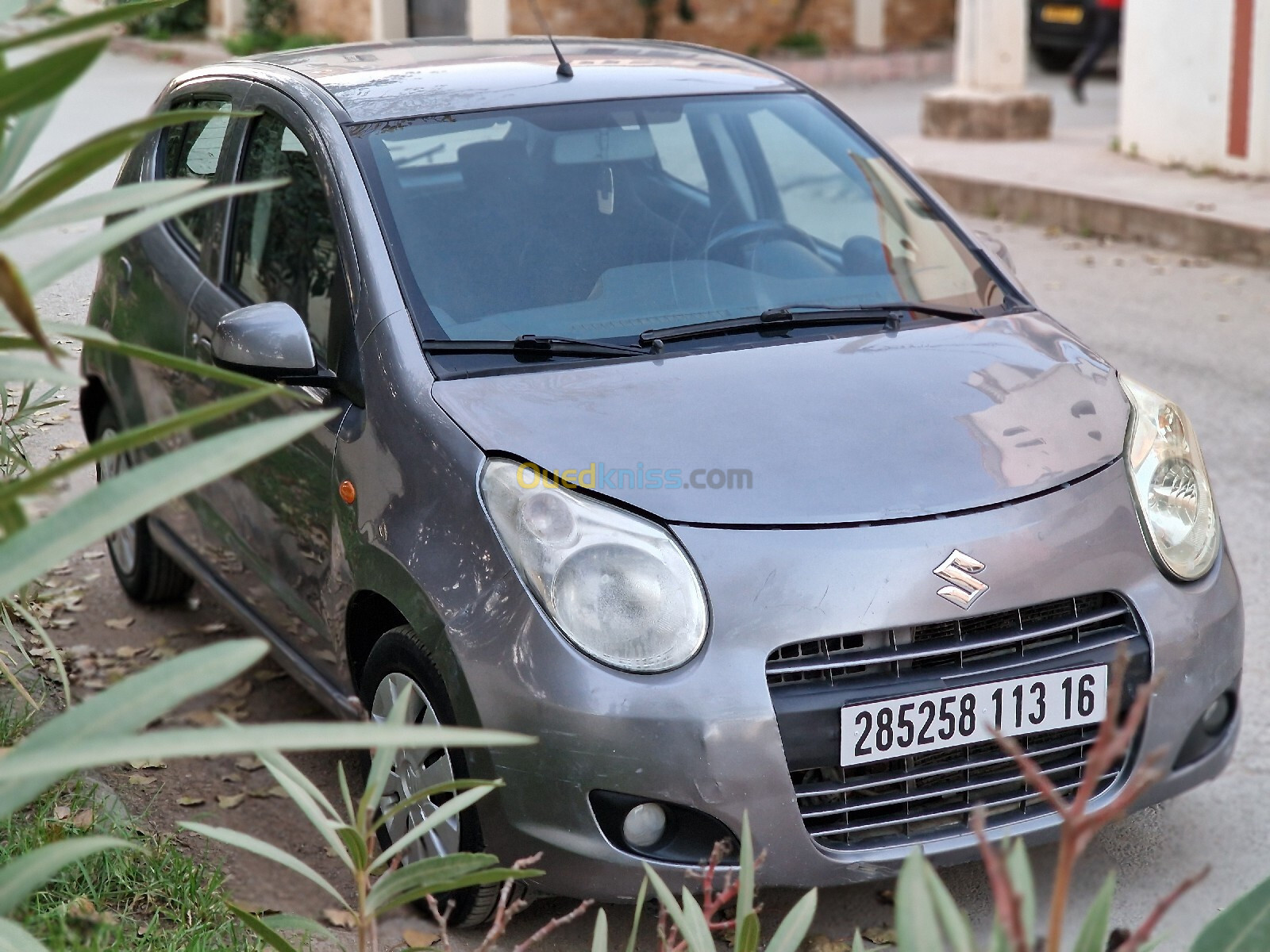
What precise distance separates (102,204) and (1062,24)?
16.7 metres

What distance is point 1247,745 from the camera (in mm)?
3516

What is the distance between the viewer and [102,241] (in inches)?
57.1

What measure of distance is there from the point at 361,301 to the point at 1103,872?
1934 mm

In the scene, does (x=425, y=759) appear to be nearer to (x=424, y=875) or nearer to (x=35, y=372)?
(x=424, y=875)

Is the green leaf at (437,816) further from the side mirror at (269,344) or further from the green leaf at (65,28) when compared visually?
the side mirror at (269,344)

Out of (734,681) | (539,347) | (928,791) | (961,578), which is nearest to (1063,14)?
(539,347)

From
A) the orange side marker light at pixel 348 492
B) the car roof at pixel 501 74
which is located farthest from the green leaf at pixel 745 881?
the car roof at pixel 501 74

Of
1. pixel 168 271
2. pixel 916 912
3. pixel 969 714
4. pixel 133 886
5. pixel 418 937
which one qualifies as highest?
pixel 168 271

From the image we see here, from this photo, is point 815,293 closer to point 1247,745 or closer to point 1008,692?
point 1008,692

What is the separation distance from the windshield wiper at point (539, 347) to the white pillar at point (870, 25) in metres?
16.8

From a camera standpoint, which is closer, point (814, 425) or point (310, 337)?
point (814, 425)

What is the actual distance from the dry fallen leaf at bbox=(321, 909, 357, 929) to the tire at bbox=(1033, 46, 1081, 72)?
16.5 metres

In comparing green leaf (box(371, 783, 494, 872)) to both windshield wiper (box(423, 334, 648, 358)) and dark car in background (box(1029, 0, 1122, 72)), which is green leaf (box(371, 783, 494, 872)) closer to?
windshield wiper (box(423, 334, 648, 358))

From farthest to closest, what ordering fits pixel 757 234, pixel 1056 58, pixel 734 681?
pixel 1056 58 < pixel 757 234 < pixel 734 681
